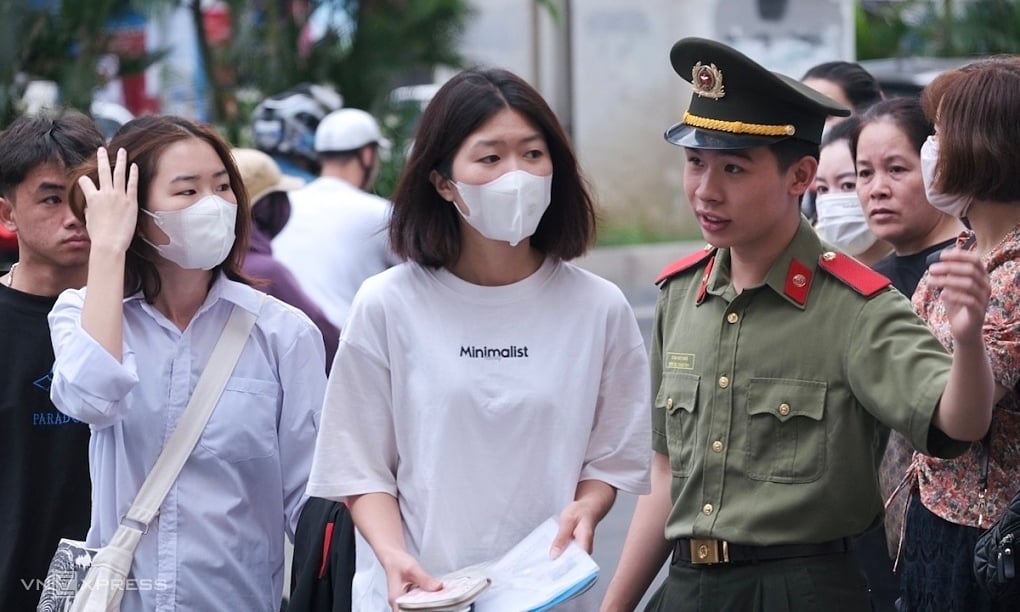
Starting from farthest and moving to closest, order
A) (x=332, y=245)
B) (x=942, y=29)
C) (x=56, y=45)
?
1. (x=942, y=29)
2. (x=56, y=45)
3. (x=332, y=245)

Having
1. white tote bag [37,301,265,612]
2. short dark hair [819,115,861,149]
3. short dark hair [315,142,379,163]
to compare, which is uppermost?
short dark hair [819,115,861,149]

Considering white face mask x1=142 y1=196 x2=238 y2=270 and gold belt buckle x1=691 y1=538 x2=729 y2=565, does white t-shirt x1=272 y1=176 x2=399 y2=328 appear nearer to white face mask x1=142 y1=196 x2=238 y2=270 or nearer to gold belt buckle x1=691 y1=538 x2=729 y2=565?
white face mask x1=142 y1=196 x2=238 y2=270

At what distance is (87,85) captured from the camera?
430 inches

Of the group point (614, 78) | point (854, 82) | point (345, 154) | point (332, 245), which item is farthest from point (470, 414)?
point (614, 78)

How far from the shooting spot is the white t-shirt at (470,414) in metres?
3.22

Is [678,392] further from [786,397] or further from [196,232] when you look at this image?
[196,232]

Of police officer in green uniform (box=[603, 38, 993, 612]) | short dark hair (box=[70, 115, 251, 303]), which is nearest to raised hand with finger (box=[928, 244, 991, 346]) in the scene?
police officer in green uniform (box=[603, 38, 993, 612])

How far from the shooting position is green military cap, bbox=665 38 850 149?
3.06 meters

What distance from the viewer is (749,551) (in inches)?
119

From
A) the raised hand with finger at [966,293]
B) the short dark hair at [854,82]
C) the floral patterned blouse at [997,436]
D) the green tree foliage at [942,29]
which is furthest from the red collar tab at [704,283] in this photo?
the green tree foliage at [942,29]

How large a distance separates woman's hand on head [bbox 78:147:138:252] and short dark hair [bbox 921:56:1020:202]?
1789 mm

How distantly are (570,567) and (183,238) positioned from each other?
50.0 inches

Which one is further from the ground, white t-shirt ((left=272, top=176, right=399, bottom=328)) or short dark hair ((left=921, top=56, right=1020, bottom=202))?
short dark hair ((left=921, top=56, right=1020, bottom=202))

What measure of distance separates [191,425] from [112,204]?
21.2 inches
